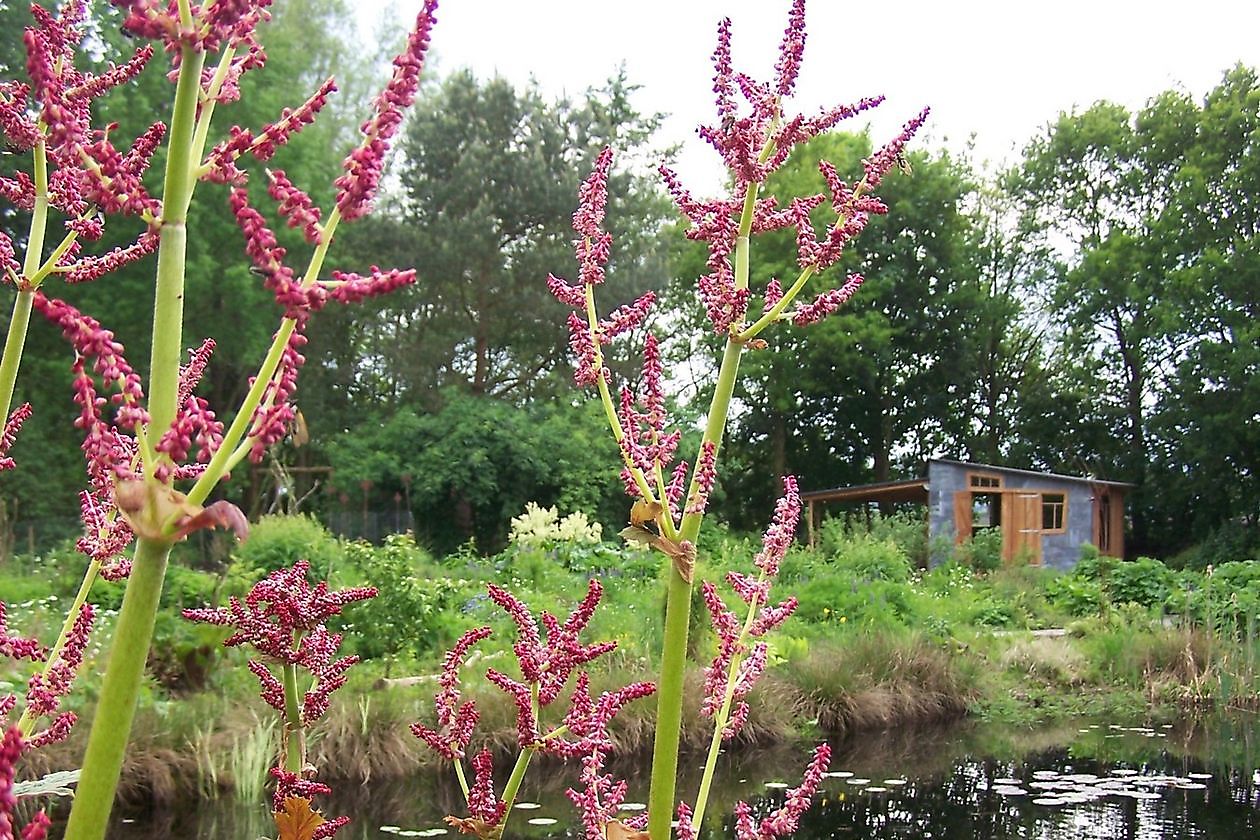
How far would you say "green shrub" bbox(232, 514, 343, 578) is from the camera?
562 inches

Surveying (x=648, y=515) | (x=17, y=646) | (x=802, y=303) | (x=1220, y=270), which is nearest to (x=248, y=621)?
(x=17, y=646)

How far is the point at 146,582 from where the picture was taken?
71 centimetres

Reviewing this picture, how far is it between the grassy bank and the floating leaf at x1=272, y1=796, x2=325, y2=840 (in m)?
6.26

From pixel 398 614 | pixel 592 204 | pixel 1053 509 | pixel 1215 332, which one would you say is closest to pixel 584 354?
pixel 592 204

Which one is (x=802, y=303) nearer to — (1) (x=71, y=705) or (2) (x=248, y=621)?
(2) (x=248, y=621)

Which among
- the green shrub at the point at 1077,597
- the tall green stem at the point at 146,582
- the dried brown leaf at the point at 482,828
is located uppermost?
the green shrub at the point at 1077,597

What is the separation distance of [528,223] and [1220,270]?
60.5 ft

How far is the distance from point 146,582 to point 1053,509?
3323cm

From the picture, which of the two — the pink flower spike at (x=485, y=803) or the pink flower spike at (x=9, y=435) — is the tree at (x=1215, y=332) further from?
the pink flower spike at (x=9, y=435)

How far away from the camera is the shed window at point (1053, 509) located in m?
31.6

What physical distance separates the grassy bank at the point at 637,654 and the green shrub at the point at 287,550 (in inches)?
1.7

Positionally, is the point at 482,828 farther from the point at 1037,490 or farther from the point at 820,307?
the point at 1037,490

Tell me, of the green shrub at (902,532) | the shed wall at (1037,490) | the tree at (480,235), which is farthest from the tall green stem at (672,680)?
the shed wall at (1037,490)

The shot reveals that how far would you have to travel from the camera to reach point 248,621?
4.21 feet
